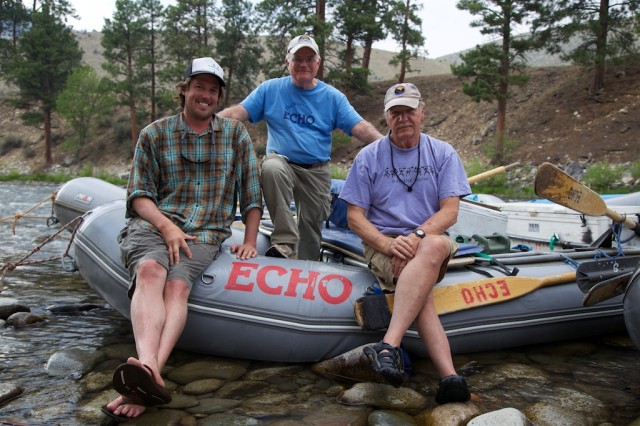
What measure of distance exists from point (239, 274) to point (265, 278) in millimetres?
154

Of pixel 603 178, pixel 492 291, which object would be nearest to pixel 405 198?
pixel 492 291

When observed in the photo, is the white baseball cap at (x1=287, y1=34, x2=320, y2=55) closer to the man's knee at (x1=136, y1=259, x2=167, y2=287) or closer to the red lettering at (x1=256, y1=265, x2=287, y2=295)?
the red lettering at (x1=256, y1=265, x2=287, y2=295)

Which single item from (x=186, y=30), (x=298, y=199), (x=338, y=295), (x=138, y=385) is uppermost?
(x=186, y=30)

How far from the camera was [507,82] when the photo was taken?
68.3ft

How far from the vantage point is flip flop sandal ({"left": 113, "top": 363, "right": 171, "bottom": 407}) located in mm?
2342

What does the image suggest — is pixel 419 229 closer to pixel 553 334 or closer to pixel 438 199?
pixel 438 199

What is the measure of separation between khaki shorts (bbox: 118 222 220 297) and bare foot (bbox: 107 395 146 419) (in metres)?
0.59

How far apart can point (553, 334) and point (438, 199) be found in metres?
1.28

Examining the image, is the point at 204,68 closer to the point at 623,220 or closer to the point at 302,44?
the point at 302,44

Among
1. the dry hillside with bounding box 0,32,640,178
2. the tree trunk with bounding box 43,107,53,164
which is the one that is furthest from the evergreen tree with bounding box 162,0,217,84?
the tree trunk with bounding box 43,107,53,164

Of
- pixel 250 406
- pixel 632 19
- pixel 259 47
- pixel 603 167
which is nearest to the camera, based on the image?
pixel 250 406

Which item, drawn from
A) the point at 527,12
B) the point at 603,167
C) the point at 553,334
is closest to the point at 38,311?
the point at 553,334

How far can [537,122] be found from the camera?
22719 mm

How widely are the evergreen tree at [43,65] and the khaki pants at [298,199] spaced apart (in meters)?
33.3
